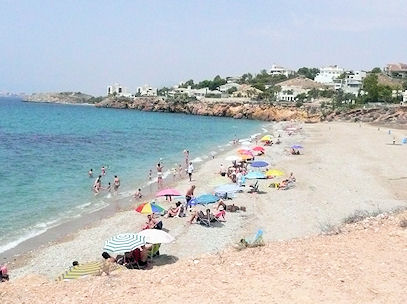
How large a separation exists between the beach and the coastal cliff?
204ft

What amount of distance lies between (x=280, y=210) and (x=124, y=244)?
8.55 meters

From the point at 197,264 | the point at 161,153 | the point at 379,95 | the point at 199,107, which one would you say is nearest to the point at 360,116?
the point at 379,95

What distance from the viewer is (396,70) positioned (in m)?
158

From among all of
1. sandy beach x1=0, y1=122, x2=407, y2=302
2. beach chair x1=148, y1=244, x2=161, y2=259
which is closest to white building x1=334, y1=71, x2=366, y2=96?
sandy beach x1=0, y1=122, x2=407, y2=302

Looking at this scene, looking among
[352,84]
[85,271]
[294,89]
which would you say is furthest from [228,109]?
[85,271]

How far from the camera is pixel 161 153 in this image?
4244 centimetres

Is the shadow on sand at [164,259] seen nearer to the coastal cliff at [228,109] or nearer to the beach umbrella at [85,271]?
the beach umbrella at [85,271]

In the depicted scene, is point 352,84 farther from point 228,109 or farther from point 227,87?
point 227,87

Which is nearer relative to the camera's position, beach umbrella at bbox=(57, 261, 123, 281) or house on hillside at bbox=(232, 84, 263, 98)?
beach umbrella at bbox=(57, 261, 123, 281)

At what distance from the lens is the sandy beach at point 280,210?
554 inches

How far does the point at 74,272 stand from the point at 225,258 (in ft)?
12.2

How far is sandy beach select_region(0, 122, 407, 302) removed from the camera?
14.1 metres

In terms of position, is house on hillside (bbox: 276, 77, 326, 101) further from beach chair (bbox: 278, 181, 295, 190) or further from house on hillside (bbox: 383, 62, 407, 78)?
beach chair (bbox: 278, 181, 295, 190)

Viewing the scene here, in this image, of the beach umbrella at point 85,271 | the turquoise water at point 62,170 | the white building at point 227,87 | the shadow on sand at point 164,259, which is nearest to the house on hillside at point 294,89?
the white building at point 227,87
